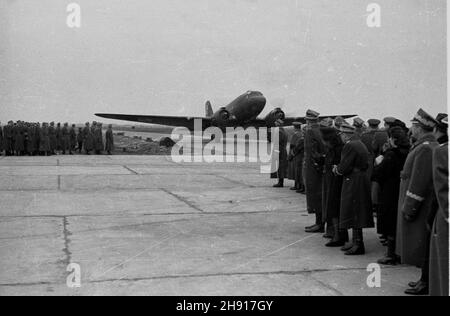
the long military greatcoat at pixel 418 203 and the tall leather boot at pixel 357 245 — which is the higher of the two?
the long military greatcoat at pixel 418 203

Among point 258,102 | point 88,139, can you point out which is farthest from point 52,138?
point 258,102

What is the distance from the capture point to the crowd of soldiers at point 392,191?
3.89 metres

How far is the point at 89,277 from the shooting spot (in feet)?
16.1

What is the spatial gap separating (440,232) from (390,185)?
1854 mm

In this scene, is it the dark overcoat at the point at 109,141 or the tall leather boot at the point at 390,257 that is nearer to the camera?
the tall leather boot at the point at 390,257

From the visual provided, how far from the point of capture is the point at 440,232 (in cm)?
379

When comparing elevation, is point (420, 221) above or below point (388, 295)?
above

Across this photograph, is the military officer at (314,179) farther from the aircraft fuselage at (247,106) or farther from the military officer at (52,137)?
the aircraft fuselage at (247,106)

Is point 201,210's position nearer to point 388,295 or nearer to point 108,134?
point 388,295

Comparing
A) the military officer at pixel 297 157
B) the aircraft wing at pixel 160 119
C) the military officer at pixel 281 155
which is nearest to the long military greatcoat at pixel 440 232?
the military officer at pixel 297 157

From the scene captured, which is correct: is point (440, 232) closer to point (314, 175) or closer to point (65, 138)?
point (314, 175)

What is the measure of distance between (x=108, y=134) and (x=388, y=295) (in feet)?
73.1

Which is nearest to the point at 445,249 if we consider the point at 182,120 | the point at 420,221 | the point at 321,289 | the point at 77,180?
the point at 420,221

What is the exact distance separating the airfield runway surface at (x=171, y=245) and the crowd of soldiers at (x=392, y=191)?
0.31m
